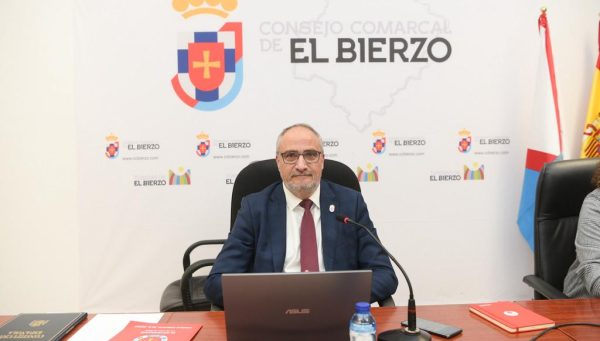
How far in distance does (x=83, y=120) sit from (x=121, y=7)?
2.31 ft

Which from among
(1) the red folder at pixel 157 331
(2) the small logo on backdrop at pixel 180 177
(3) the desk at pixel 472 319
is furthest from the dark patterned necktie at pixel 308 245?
(2) the small logo on backdrop at pixel 180 177

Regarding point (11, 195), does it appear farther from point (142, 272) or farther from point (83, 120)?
point (142, 272)

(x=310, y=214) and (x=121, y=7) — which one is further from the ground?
(x=121, y=7)

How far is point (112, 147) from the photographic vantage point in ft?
9.51

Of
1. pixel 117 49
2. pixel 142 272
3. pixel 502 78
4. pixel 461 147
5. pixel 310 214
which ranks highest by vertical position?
pixel 117 49

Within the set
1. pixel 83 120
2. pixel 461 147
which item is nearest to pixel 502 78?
pixel 461 147

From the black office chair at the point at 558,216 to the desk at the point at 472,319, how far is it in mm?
391

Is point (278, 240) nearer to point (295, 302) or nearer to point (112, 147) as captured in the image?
point (295, 302)

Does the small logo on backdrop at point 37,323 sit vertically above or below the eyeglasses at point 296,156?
below

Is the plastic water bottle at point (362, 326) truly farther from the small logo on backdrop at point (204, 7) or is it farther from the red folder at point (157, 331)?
the small logo on backdrop at point (204, 7)

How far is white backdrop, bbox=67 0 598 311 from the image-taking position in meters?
2.89

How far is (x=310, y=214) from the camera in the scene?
1942 millimetres

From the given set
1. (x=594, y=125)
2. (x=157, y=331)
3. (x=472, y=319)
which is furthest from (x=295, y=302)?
(x=594, y=125)

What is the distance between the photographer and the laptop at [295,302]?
114cm
